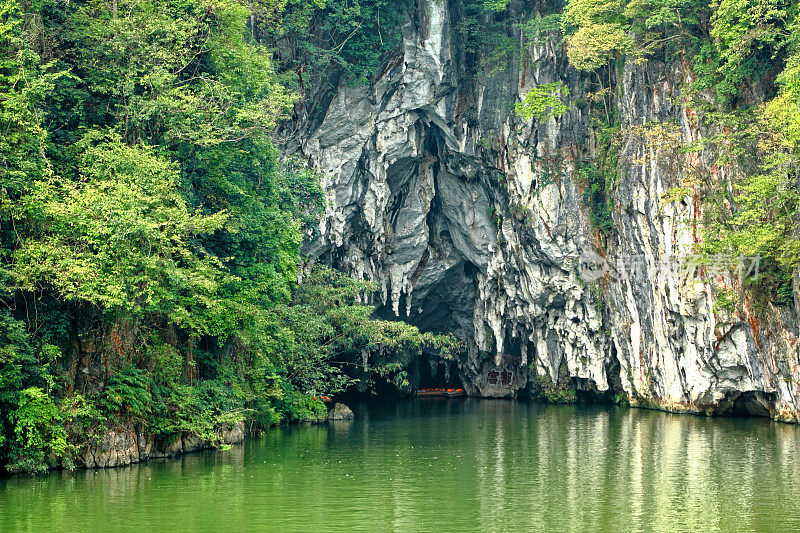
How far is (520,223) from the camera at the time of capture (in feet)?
119

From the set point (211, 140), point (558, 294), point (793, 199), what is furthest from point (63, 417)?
point (558, 294)

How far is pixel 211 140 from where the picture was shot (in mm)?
20859

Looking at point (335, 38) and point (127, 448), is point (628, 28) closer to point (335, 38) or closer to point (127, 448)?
point (335, 38)

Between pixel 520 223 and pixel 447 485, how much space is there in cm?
2118

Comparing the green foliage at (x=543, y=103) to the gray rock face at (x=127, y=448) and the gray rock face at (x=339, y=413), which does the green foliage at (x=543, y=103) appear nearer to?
the gray rock face at (x=339, y=413)

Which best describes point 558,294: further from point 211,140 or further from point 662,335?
point 211,140

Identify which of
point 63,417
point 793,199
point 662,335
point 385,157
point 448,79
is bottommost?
point 63,417

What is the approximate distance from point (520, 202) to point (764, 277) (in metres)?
11.9

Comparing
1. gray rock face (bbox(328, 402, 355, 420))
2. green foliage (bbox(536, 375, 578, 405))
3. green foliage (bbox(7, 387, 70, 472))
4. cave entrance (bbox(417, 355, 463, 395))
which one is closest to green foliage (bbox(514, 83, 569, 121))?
green foliage (bbox(536, 375, 578, 405))

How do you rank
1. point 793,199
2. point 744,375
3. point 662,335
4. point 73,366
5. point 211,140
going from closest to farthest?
point 73,366, point 211,140, point 793,199, point 744,375, point 662,335

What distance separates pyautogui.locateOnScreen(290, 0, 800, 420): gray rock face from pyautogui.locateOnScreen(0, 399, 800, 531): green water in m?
5.47

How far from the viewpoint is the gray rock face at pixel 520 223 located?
29.8 m

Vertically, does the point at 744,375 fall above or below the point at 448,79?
below

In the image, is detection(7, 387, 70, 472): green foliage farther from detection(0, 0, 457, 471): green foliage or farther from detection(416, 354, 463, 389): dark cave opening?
detection(416, 354, 463, 389): dark cave opening
